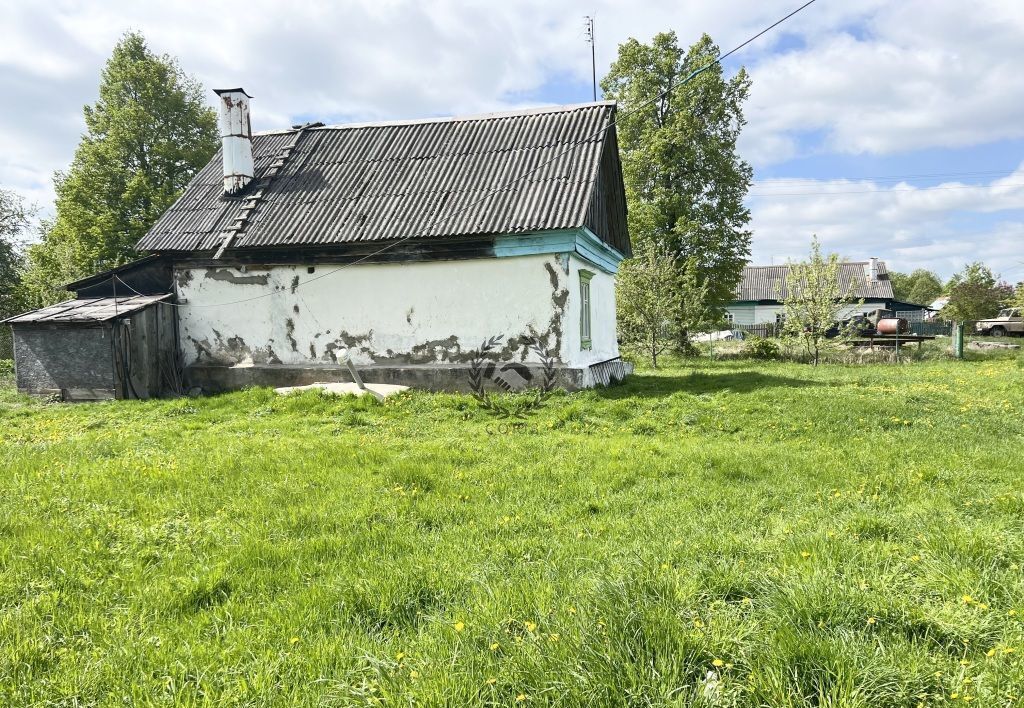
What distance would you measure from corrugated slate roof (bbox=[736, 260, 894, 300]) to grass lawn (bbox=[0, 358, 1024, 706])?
49.7 meters

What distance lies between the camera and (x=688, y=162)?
25.7 meters

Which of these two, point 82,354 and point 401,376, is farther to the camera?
point 401,376

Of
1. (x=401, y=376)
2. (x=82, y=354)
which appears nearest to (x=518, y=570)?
(x=401, y=376)

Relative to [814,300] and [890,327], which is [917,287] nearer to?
[890,327]

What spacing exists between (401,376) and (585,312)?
4.18 meters

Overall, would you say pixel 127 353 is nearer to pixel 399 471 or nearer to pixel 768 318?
pixel 399 471

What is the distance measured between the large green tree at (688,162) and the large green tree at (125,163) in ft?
65.5

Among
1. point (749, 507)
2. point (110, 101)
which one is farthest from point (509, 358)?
point (110, 101)

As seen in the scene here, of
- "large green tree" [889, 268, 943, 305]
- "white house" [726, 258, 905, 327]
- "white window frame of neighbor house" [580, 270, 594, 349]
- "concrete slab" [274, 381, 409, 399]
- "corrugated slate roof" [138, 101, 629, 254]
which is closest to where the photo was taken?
"concrete slab" [274, 381, 409, 399]

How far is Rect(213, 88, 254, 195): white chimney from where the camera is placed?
1459 centimetres

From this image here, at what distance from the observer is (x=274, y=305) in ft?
43.7

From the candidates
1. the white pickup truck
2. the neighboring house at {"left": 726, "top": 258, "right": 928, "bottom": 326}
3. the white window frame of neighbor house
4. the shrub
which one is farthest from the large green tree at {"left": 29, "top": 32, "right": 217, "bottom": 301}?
the white pickup truck

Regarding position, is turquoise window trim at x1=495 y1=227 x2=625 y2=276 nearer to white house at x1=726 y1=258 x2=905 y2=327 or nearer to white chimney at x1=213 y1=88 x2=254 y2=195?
white chimney at x1=213 y1=88 x2=254 y2=195

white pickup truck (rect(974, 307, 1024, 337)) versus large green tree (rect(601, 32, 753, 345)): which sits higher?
large green tree (rect(601, 32, 753, 345))
